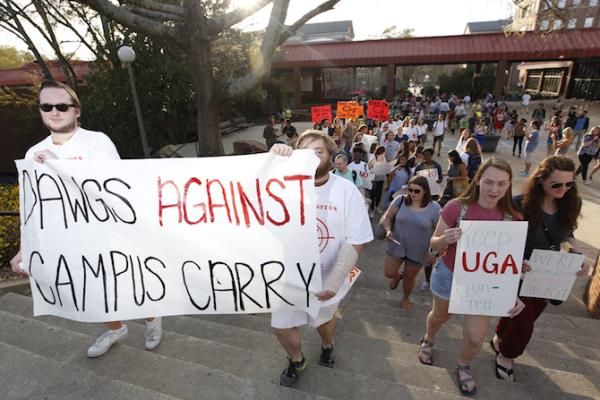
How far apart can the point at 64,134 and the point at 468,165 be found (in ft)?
21.0

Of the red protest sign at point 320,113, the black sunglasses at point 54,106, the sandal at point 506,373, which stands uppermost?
the black sunglasses at point 54,106

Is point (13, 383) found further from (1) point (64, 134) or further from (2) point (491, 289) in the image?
(2) point (491, 289)

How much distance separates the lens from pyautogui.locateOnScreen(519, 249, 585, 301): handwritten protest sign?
7.94 ft

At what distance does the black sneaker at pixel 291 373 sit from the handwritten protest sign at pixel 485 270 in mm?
1098

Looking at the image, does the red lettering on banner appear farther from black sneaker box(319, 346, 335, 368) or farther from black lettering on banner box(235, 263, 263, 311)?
black lettering on banner box(235, 263, 263, 311)

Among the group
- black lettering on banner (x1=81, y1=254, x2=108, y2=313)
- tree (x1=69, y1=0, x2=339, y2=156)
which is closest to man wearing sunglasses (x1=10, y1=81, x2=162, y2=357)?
black lettering on banner (x1=81, y1=254, x2=108, y2=313)

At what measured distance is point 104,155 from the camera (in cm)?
255

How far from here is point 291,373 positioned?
2.42 m

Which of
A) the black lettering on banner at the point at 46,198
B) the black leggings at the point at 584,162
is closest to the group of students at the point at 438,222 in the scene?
the black lettering on banner at the point at 46,198

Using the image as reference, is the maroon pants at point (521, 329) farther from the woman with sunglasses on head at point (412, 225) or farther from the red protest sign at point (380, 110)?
the red protest sign at point (380, 110)

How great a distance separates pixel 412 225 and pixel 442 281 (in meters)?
1.21

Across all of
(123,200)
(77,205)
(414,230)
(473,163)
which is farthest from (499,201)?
(473,163)

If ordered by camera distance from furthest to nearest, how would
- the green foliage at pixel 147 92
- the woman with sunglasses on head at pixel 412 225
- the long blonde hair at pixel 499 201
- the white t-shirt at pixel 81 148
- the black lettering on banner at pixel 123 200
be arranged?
the green foliage at pixel 147 92 → the woman with sunglasses on head at pixel 412 225 → the white t-shirt at pixel 81 148 → the long blonde hair at pixel 499 201 → the black lettering on banner at pixel 123 200

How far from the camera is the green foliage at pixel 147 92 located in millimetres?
13188
